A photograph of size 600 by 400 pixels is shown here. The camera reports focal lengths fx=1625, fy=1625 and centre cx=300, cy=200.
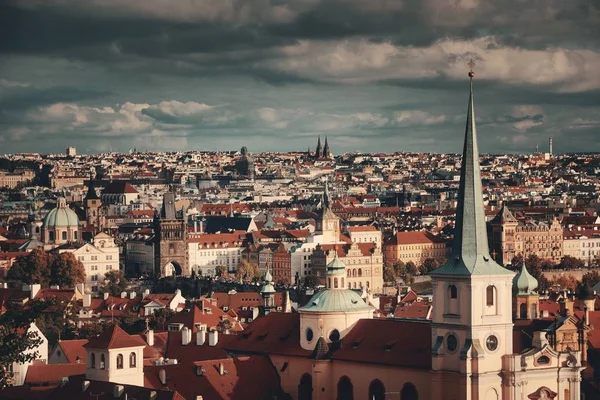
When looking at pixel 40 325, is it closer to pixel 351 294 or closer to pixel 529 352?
pixel 351 294

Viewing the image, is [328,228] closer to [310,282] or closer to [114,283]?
[310,282]

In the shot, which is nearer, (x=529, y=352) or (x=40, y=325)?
(x=529, y=352)

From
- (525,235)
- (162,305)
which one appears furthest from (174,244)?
(162,305)

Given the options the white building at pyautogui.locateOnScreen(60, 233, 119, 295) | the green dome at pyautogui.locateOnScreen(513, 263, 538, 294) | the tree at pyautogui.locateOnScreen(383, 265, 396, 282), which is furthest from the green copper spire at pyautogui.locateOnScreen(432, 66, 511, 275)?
the tree at pyautogui.locateOnScreen(383, 265, 396, 282)

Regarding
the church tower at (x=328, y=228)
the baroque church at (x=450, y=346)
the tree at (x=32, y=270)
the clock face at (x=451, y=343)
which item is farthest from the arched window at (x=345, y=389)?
the church tower at (x=328, y=228)

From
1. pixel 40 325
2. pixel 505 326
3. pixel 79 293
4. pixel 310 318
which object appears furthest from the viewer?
pixel 79 293

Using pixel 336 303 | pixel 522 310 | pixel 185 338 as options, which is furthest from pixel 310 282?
pixel 336 303

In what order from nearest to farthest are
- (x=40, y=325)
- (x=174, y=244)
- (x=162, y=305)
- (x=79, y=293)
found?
(x=40, y=325), (x=162, y=305), (x=79, y=293), (x=174, y=244)
